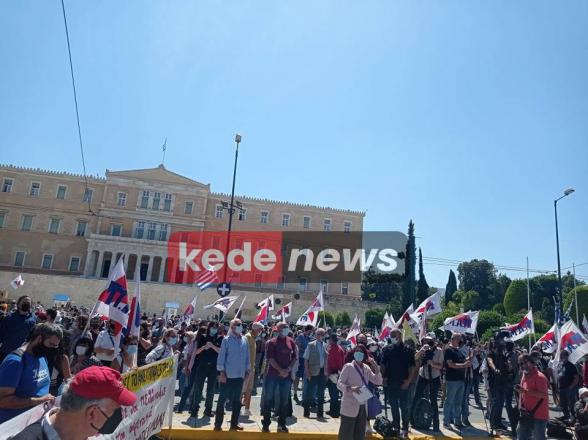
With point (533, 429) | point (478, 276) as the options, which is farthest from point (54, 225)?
point (478, 276)

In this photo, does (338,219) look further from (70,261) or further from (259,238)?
(70,261)

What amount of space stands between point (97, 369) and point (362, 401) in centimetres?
467

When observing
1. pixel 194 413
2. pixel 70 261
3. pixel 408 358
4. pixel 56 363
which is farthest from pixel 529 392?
pixel 70 261

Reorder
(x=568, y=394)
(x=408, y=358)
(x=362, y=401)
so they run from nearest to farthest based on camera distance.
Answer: (x=362, y=401) < (x=408, y=358) < (x=568, y=394)

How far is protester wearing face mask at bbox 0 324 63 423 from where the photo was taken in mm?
3377

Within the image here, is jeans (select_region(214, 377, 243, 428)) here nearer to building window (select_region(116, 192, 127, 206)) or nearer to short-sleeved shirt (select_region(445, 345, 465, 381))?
short-sleeved shirt (select_region(445, 345, 465, 381))

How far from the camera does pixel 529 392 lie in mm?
6602

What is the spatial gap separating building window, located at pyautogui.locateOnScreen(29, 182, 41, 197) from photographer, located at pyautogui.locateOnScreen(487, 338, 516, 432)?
60.8m

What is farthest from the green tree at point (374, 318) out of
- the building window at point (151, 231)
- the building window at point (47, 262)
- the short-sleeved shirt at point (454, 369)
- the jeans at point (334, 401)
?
the building window at point (47, 262)

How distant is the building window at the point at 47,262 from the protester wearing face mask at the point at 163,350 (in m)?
54.4

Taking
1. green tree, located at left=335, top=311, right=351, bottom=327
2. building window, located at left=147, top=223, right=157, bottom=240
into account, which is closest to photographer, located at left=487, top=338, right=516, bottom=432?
green tree, located at left=335, top=311, right=351, bottom=327

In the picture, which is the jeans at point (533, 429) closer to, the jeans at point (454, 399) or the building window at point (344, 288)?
the jeans at point (454, 399)

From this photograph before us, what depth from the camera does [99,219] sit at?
56031 millimetres

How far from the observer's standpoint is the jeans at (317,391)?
910 centimetres
